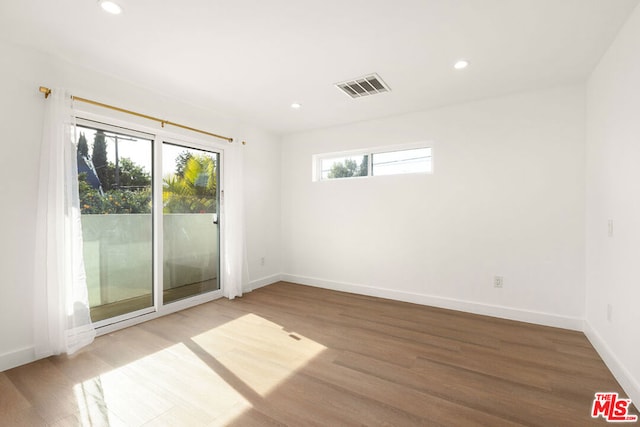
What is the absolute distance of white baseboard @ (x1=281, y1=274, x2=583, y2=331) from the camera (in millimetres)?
3031

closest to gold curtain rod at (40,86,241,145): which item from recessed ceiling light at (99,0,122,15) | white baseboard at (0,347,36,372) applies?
recessed ceiling light at (99,0,122,15)

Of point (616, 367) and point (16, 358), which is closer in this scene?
point (616, 367)

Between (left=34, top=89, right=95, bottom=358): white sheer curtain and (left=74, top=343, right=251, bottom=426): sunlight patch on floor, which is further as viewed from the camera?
(left=34, top=89, right=95, bottom=358): white sheer curtain

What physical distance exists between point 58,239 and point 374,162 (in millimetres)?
3687

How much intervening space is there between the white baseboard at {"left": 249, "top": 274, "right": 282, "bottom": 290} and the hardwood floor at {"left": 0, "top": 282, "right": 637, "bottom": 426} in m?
1.23

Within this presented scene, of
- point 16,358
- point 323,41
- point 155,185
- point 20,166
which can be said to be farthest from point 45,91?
point 323,41

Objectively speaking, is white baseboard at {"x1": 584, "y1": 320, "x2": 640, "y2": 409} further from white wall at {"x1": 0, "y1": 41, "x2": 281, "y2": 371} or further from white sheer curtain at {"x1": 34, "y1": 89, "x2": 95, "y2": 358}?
white wall at {"x1": 0, "y1": 41, "x2": 281, "y2": 371}

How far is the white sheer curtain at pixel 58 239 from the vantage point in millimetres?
2348

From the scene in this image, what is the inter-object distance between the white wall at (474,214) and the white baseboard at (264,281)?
81cm

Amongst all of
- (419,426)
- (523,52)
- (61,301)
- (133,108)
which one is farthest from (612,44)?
(61,301)

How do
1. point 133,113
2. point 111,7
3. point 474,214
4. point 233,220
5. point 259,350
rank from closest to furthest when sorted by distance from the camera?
point 111,7 < point 259,350 < point 133,113 < point 474,214 < point 233,220

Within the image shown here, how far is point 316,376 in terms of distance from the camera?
2146 millimetres

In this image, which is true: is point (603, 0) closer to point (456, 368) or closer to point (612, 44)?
point (612, 44)

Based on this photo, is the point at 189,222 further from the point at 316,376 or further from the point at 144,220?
the point at 316,376
